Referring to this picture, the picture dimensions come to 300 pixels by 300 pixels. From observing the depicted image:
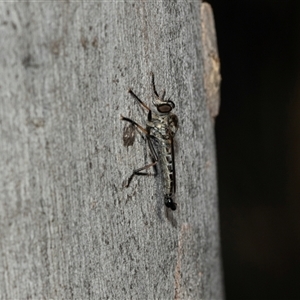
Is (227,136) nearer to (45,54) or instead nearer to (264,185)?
(264,185)

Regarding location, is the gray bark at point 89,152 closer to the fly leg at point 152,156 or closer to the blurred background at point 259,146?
the fly leg at point 152,156

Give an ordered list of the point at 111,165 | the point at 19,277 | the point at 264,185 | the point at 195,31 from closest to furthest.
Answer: the point at 19,277
the point at 111,165
the point at 195,31
the point at 264,185

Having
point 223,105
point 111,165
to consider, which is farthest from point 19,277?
point 223,105

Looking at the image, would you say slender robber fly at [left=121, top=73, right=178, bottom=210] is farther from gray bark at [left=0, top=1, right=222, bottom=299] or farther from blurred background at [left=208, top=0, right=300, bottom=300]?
blurred background at [left=208, top=0, right=300, bottom=300]

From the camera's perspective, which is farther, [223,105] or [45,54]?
[223,105]

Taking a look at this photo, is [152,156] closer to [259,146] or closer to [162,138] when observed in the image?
[162,138]

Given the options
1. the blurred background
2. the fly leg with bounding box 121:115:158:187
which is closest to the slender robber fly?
the fly leg with bounding box 121:115:158:187

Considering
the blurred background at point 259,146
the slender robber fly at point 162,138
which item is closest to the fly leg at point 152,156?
the slender robber fly at point 162,138
